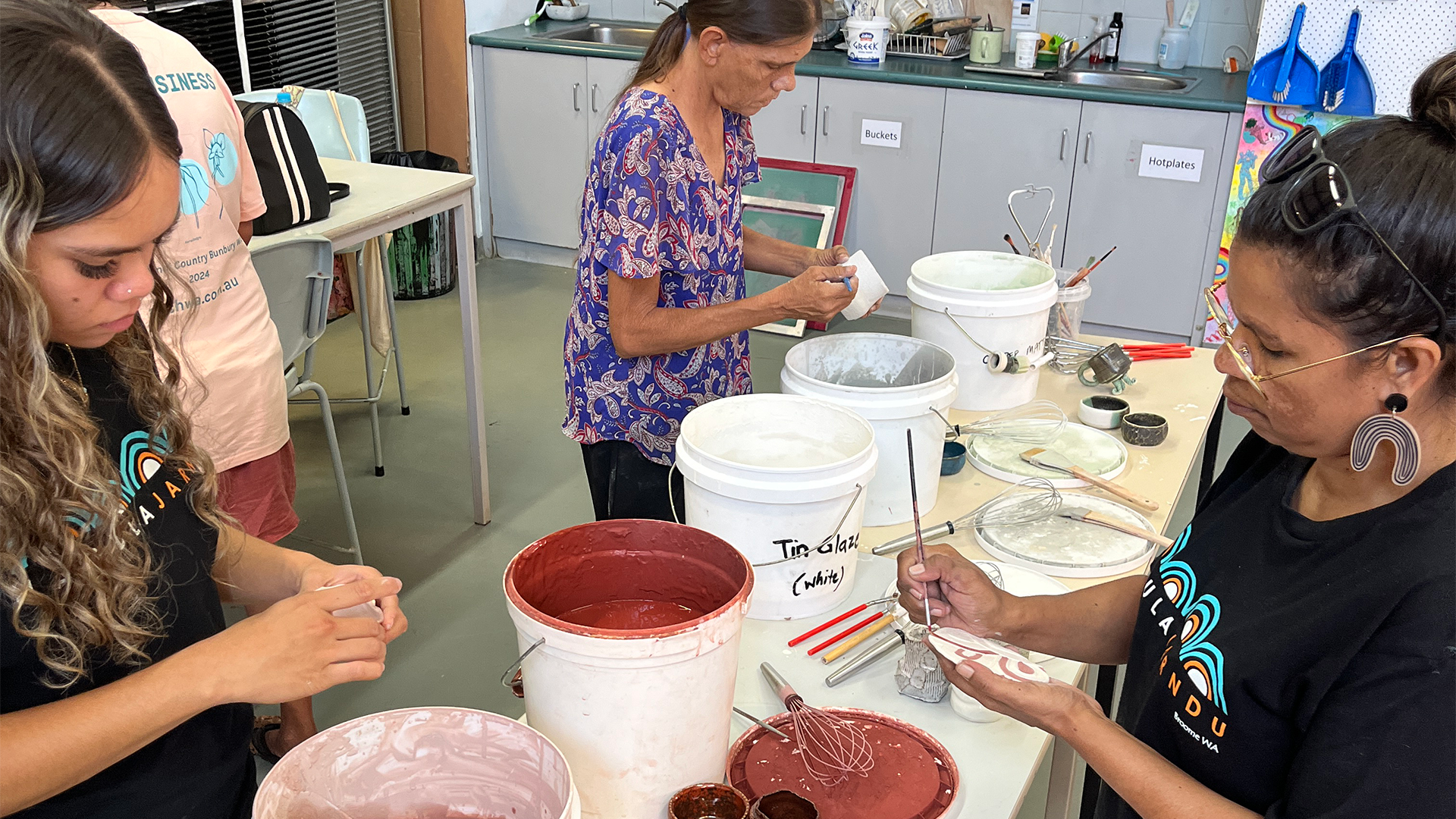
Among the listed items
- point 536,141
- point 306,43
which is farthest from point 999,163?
point 306,43

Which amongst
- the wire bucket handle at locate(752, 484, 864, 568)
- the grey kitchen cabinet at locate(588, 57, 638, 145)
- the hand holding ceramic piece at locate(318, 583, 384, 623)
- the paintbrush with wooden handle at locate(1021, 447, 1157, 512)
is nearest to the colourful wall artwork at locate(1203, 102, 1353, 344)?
the paintbrush with wooden handle at locate(1021, 447, 1157, 512)

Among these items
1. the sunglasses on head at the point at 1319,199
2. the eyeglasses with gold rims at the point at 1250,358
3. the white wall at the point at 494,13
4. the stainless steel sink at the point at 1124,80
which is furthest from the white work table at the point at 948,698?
the white wall at the point at 494,13

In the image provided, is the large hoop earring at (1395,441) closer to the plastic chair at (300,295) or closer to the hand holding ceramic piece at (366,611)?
the hand holding ceramic piece at (366,611)

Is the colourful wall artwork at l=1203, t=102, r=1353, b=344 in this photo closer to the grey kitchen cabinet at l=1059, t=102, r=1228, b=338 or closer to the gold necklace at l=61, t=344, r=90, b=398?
the grey kitchen cabinet at l=1059, t=102, r=1228, b=338

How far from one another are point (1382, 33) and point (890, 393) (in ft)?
10.0

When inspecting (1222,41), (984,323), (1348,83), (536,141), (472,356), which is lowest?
(472,356)

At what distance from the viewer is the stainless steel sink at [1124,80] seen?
14.2 feet

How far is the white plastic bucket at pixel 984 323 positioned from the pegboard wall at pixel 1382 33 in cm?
228

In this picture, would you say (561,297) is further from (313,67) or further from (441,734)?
(441,734)

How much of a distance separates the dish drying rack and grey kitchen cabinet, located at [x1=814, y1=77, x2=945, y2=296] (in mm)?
368

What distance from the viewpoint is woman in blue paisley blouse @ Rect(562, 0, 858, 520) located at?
68.7 inches

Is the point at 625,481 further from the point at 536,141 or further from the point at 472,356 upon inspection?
the point at 536,141

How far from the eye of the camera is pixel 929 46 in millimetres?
4602

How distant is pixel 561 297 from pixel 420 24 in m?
1.38
